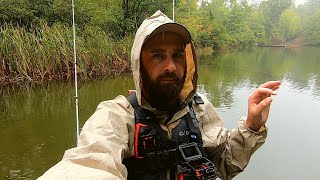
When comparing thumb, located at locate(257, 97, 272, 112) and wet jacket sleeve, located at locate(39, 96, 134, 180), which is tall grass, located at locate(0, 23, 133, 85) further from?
thumb, located at locate(257, 97, 272, 112)

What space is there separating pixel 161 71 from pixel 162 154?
15.0 inches

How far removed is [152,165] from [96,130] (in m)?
0.34

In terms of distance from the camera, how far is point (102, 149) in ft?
4.05

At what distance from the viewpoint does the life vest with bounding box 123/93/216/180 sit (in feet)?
5.04

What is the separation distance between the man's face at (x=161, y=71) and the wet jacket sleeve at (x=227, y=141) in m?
0.25

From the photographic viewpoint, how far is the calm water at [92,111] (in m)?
5.05

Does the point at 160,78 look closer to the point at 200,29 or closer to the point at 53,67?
the point at 53,67

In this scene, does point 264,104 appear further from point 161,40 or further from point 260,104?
point 161,40

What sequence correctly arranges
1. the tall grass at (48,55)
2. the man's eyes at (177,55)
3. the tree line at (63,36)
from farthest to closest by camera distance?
1. the tree line at (63,36)
2. the tall grass at (48,55)
3. the man's eyes at (177,55)

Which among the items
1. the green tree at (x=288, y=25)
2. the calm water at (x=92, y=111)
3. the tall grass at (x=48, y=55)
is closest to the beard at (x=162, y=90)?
the calm water at (x=92, y=111)

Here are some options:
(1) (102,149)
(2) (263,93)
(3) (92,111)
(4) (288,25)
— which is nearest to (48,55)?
(3) (92,111)

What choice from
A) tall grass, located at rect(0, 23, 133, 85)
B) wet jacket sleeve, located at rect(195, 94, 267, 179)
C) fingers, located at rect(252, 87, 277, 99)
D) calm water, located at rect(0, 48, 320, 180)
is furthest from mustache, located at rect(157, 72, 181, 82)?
tall grass, located at rect(0, 23, 133, 85)

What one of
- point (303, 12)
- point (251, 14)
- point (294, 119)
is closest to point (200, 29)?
point (294, 119)

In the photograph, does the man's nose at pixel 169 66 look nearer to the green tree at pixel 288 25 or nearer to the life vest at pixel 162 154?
the life vest at pixel 162 154
